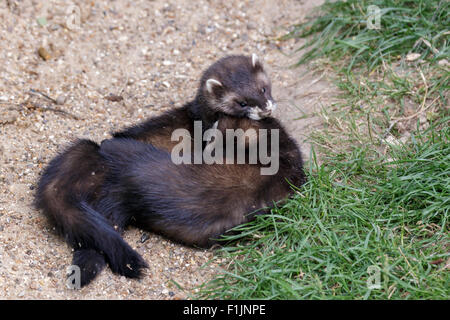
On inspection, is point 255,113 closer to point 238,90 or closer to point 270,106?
point 270,106

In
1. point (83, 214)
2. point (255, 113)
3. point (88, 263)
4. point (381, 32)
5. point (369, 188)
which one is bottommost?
point (88, 263)

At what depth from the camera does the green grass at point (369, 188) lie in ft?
14.4

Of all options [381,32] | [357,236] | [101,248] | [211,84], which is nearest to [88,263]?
[101,248]

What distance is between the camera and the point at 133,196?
489 centimetres

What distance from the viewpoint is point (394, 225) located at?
15.8 ft

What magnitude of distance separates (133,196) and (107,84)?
8.02 ft

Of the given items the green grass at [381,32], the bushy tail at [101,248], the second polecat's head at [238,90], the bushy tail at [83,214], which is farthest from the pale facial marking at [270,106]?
the bushy tail at [101,248]

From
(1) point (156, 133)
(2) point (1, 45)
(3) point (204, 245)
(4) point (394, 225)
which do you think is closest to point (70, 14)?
(2) point (1, 45)

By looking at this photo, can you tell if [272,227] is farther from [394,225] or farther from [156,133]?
[156,133]

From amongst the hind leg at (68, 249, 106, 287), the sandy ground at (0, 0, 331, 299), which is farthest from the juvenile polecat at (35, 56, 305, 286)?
the sandy ground at (0, 0, 331, 299)

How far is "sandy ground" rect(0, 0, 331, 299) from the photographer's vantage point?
4.78m

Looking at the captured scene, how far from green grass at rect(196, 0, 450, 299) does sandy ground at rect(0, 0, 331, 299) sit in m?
0.38

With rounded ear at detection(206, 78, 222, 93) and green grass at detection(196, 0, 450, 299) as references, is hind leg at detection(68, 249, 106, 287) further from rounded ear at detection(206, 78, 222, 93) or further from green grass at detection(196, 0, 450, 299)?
rounded ear at detection(206, 78, 222, 93)

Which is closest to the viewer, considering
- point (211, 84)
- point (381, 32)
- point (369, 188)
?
point (369, 188)
